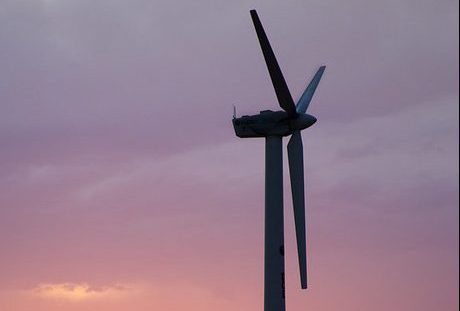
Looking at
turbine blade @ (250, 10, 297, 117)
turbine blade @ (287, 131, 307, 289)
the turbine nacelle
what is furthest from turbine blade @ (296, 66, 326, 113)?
turbine blade @ (250, 10, 297, 117)

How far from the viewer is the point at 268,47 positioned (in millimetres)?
68375

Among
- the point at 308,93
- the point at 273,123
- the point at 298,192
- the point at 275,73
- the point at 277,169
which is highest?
the point at 308,93

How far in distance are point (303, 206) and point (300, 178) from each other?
3.20 m

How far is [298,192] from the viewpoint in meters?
76.1

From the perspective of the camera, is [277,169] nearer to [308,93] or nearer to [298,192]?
[298,192]

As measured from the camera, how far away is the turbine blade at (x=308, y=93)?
82137 mm

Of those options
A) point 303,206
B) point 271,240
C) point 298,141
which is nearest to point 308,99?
point 298,141

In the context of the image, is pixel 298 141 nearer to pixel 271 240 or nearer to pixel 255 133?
pixel 255 133

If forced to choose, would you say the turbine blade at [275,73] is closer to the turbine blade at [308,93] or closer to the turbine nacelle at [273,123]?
the turbine nacelle at [273,123]

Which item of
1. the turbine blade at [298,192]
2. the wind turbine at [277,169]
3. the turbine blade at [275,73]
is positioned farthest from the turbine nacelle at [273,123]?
the turbine blade at [298,192]

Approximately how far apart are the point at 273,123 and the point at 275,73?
21.0 ft

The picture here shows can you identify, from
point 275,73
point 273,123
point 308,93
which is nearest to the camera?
point 275,73

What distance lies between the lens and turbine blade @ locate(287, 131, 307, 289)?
2908 inches

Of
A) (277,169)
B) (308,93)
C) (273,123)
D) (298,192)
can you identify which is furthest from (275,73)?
(308,93)
